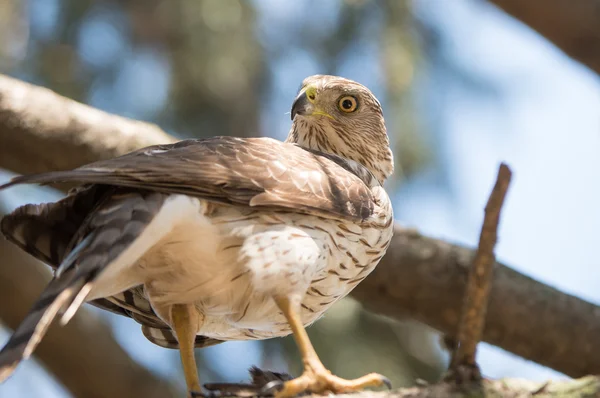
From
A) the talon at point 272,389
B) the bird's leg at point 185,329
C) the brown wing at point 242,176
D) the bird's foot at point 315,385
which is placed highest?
the brown wing at point 242,176

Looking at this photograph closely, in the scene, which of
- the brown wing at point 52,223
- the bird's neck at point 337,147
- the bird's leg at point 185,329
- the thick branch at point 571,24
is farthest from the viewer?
the thick branch at point 571,24

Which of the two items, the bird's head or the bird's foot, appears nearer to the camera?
the bird's foot

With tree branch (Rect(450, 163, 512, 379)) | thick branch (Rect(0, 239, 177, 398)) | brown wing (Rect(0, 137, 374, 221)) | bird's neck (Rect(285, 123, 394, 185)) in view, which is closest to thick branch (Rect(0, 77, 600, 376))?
bird's neck (Rect(285, 123, 394, 185))

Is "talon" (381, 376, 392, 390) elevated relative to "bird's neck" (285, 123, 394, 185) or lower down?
lower down

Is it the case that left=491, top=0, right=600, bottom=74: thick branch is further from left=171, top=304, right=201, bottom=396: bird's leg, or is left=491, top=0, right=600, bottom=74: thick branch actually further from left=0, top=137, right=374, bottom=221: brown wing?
left=171, top=304, right=201, bottom=396: bird's leg

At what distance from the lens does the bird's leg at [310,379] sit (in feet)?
9.68

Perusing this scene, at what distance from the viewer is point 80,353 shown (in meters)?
5.61

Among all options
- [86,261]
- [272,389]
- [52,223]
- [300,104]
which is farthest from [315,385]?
[300,104]

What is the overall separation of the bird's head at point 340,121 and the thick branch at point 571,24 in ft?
6.25

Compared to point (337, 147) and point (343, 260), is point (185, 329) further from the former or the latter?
point (337, 147)

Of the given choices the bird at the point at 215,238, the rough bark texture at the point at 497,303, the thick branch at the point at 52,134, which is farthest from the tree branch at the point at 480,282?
the thick branch at the point at 52,134

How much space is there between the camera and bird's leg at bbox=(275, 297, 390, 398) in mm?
2951

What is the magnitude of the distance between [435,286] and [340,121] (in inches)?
52.7

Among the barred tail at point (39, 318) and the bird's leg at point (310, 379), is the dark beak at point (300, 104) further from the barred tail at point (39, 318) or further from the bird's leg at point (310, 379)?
the barred tail at point (39, 318)
